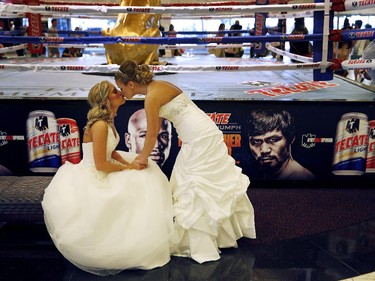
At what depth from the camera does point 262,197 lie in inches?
125

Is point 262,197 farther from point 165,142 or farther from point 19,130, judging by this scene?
point 19,130

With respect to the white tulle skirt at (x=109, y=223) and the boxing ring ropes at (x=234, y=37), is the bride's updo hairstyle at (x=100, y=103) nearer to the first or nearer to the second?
the white tulle skirt at (x=109, y=223)

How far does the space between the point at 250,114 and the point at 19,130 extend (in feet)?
5.95

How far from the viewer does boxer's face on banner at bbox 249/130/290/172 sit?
10.7ft

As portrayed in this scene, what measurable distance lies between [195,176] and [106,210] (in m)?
0.51

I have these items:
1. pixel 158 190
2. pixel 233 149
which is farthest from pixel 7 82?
pixel 158 190

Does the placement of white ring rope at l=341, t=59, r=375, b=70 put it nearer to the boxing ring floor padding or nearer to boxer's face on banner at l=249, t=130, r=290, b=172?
the boxing ring floor padding

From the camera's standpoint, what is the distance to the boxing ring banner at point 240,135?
126 inches

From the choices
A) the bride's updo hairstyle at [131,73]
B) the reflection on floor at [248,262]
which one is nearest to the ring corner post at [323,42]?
the reflection on floor at [248,262]

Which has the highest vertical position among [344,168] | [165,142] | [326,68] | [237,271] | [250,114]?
[326,68]

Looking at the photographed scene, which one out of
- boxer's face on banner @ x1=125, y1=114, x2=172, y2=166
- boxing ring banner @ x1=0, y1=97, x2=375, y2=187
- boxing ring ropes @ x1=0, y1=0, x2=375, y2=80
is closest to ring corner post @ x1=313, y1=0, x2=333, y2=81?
boxing ring ropes @ x1=0, y1=0, x2=375, y2=80

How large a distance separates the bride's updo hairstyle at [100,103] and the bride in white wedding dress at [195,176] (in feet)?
0.31

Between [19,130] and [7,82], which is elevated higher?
[7,82]

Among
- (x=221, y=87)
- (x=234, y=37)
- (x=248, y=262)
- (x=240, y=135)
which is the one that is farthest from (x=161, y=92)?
(x=221, y=87)
